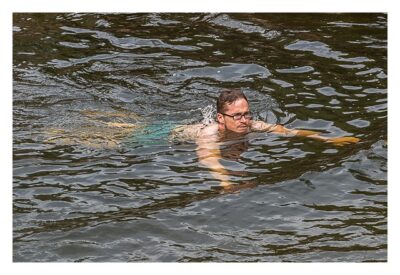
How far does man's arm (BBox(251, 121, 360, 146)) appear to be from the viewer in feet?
34.1

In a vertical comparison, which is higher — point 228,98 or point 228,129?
point 228,98

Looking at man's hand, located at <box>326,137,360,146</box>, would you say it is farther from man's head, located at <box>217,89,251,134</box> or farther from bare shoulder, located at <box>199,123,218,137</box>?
bare shoulder, located at <box>199,123,218,137</box>

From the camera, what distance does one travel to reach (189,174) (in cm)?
972

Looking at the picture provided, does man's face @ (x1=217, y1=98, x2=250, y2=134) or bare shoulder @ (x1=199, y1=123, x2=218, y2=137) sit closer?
man's face @ (x1=217, y1=98, x2=250, y2=134)

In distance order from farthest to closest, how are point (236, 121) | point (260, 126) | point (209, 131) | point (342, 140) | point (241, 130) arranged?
point (260, 126)
point (209, 131)
point (241, 130)
point (236, 121)
point (342, 140)

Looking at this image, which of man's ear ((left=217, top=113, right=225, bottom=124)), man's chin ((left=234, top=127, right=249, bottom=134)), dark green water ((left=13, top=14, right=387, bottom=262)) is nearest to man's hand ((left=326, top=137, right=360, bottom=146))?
dark green water ((left=13, top=14, right=387, bottom=262))

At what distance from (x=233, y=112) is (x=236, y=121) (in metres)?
0.16

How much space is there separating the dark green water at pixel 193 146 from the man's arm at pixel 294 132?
130mm

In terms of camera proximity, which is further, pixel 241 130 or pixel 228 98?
pixel 241 130

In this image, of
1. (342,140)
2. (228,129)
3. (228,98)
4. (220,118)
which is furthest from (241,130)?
(342,140)

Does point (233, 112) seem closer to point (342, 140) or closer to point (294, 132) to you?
point (294, 132)

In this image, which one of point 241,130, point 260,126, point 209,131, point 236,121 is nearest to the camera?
point 236,121

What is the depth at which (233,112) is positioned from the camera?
34.4 ft

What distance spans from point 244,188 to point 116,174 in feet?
5.07
